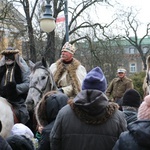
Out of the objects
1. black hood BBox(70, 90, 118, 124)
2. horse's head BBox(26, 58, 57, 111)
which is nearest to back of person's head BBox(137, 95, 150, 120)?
black hood BBox(70, 90, 118, 124)

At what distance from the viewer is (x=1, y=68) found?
24.9 feet

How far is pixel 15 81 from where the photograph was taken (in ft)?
24.7

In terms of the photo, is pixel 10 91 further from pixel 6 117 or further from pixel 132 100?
pixel 132 100

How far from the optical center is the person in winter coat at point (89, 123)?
4043mm

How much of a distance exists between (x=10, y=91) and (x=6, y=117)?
2.50 feet

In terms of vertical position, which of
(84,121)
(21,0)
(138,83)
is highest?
(21,0)

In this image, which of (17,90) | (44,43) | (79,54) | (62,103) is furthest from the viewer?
(79,54)

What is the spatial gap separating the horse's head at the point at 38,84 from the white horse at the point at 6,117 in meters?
0.35

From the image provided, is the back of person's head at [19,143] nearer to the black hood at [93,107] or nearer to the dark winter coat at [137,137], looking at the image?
the black hood at [93,107]

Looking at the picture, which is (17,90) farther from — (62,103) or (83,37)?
(83,37)

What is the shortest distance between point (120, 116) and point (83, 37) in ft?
77.6

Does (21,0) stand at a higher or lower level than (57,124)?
higher

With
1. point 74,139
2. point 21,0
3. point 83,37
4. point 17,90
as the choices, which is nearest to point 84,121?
point 74,139

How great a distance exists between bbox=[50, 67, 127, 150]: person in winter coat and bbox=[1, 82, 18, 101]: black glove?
2.91 metres
